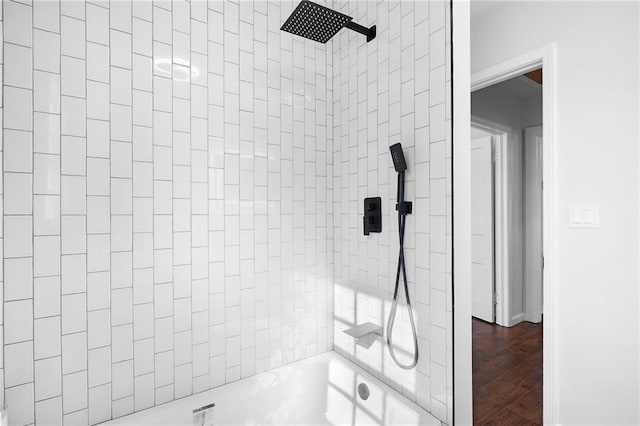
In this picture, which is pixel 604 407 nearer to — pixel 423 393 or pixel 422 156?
pixel 423 393

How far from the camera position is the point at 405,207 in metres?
1.37

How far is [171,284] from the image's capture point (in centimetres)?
138

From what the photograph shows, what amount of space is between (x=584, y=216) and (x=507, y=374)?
144cm

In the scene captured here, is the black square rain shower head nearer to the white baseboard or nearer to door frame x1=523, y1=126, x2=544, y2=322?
door frame x1=523, y1=126, x2=544, y2=322

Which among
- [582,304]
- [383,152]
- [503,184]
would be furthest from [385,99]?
[503,184]

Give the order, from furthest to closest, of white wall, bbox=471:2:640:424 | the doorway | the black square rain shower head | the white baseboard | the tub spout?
1. the white baseboard
2. the doorway
3. white wall, bbox=471:2:640:424
4. the tub spout
5. the black square rain shower head

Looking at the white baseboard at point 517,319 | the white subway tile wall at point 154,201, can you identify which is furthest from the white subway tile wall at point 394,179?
the white baseboard at point 517,319

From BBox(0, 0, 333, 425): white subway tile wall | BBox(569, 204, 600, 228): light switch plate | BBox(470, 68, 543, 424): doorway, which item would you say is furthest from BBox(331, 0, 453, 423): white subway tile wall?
BBox(470, 68, 543, 424): doorway

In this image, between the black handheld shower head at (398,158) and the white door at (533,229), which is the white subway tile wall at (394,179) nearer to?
the black handheld shower head at (398,158)

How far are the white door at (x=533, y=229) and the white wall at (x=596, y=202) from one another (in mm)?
2010

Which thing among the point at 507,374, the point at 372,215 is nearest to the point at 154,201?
the point at 372,215

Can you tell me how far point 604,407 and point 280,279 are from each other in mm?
1746

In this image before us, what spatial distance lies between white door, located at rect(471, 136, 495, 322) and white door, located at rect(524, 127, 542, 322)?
0.42m

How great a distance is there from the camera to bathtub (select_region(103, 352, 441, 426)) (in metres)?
1.33
